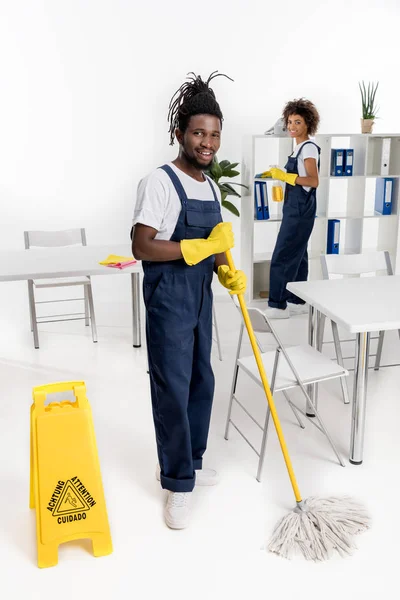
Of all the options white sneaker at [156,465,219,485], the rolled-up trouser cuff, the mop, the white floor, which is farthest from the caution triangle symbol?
the mop

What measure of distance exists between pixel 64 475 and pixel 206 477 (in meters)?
0.70

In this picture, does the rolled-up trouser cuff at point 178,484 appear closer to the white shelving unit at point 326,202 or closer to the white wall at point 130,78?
the white shelving unit at point 326,202

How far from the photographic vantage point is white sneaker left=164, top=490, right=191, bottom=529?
2.26m

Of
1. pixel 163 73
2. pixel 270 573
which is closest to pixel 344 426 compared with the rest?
pixel 270 573

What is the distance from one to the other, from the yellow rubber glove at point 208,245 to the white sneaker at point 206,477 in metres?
0.98

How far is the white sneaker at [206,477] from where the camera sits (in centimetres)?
254

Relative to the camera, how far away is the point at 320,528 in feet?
7.20

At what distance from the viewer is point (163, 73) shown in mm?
4965

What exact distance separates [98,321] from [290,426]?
2.22m

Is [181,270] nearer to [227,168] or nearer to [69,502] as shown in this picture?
[69,502]

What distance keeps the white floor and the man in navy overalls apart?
0.18 meters

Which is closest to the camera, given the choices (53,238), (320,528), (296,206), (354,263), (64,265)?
(320,528)

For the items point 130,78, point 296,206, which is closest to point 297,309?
point 296,206

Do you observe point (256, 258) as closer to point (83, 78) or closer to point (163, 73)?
point (163, 73)
